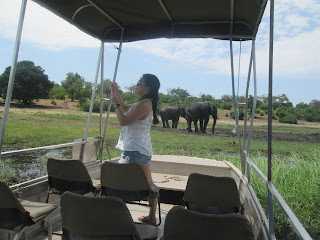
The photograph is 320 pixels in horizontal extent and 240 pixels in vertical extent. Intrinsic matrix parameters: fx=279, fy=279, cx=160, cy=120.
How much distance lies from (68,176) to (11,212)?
70cm

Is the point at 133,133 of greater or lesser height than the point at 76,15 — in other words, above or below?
below

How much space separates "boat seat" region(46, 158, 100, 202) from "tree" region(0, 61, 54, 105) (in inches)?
665

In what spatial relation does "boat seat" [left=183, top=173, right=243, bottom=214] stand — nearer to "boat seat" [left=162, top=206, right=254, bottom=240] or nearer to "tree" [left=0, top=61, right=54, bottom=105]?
"boat seat" [left=162, top=206, right=254, bottom=240]

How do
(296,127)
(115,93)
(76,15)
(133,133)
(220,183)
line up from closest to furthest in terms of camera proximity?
1. (220,183)
2. (133,133)
3. (115,93)
4. (76,15)
5. (296,127)

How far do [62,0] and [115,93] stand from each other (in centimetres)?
101

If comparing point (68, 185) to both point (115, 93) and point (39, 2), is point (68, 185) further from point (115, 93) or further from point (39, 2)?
point (39, 2)

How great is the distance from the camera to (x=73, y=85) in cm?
2383

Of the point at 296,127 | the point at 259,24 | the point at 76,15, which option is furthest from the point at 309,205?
the point at 296,127

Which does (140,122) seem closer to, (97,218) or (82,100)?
(97,218)

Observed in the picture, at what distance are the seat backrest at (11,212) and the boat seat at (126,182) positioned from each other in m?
0.68

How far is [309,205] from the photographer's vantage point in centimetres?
335

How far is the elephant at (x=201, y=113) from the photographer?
18672 mm

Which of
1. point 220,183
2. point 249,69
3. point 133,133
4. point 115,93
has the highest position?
point 249,69

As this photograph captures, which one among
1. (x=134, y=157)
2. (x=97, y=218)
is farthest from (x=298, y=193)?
(x=97, y=218)
